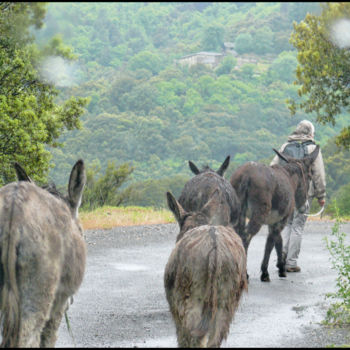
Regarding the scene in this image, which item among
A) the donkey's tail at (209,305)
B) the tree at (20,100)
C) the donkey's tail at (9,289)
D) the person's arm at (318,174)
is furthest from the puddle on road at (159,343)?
the tree at (20,100)

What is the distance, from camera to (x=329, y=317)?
24.3 feet

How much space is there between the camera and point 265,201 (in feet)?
33.4

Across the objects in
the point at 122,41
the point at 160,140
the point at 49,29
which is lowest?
the point at 160,140

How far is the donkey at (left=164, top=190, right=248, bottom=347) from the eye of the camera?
15.9 feet

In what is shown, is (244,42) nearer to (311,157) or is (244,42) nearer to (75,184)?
(311,157)

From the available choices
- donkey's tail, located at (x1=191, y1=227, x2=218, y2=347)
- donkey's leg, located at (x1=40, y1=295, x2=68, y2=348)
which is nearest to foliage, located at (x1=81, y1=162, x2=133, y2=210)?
donkey's tail, located at (x1=191, y1=227, x2=218, y2=347)

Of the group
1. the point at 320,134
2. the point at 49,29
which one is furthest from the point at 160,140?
the point at 49,29

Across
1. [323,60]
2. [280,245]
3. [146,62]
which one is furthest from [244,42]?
[280,245]

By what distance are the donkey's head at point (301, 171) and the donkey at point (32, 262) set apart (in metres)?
7.07

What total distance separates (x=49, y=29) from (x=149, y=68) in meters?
98.5

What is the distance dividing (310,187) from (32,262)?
8183 millimetres

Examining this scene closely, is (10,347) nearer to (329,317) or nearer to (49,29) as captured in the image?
(329,317)

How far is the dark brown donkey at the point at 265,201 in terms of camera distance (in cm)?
1019

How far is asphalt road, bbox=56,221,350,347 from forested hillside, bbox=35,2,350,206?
167 feet
